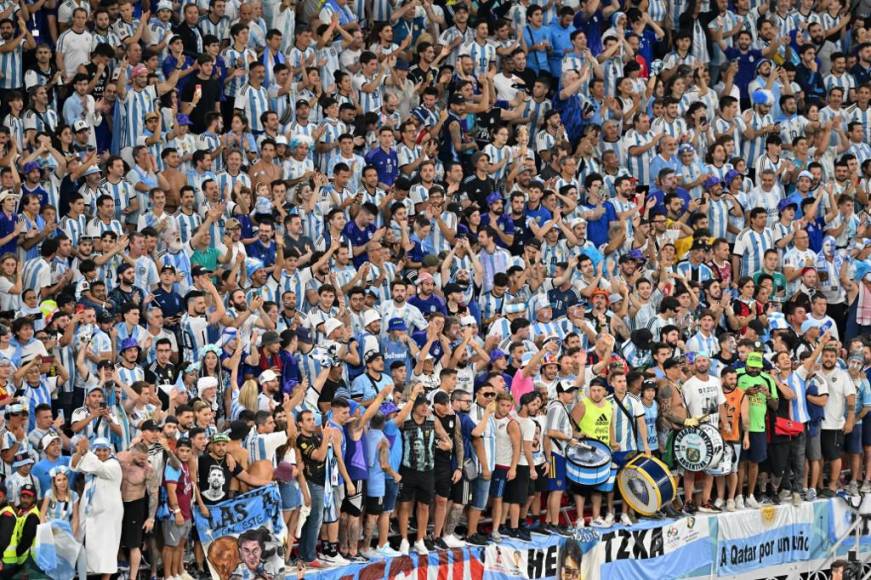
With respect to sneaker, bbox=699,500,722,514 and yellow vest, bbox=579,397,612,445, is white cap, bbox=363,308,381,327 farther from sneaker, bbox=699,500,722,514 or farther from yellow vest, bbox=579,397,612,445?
sneaker, bbox=699,500,722,514

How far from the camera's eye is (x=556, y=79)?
1001 inches

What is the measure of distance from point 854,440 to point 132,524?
9304 mm

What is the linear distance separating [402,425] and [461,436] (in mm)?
702

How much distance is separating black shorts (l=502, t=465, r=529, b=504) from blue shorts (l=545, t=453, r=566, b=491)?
310mm

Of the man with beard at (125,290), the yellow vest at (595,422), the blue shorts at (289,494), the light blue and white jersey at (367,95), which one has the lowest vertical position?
the blue shorts at (289,494)

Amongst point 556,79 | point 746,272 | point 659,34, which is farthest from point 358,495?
point 659,34

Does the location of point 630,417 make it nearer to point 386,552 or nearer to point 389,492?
point 389,492

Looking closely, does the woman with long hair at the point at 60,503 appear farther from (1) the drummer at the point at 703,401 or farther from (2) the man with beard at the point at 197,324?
(1) the drummer at the point at 703,401

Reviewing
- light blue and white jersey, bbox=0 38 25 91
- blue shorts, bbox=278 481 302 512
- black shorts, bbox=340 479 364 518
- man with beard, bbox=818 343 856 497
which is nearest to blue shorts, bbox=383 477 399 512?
black shorts, bbox=340 479 364 518

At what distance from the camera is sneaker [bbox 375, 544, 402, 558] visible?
58.5 feet

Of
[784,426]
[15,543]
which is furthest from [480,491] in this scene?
[15,543]

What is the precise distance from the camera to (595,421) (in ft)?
62.3

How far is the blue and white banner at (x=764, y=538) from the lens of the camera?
20.2 m

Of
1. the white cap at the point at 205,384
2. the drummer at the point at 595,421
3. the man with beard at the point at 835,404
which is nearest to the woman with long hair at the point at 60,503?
the white cap at the point at 205,384
